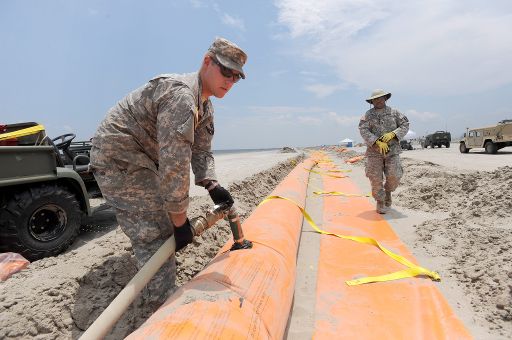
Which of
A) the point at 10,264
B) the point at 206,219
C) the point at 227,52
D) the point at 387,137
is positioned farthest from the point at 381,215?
the point at 10,264

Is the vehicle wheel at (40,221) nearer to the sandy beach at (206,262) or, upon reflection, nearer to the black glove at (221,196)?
the sandy beach at (206,262)

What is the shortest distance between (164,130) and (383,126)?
4485 mm

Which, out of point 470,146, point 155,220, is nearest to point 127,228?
point 155,220

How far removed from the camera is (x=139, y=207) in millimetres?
2211

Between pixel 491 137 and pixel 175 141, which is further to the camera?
pixel 491 137

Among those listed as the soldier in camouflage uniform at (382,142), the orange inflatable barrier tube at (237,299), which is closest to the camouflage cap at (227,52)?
the orange inflatable barrier tube at (237,299)

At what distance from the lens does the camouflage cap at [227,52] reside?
195cm

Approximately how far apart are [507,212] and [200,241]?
11.6ft

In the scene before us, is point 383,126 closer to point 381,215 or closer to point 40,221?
point 381,215

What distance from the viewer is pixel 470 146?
1770 cm

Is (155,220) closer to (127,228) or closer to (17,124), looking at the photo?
(127,228)

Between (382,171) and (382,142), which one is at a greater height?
(382,142)

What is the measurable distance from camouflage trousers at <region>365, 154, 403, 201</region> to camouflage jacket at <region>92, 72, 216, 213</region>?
3636mm

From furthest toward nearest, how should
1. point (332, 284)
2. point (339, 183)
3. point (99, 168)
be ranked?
point (339, 183) < point (332, 284) < point (99, 168)
